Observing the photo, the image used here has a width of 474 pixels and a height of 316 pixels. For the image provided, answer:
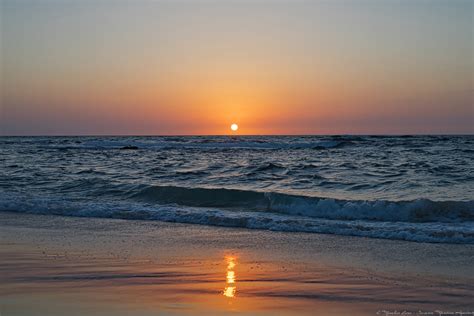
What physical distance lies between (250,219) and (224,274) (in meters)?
4.43

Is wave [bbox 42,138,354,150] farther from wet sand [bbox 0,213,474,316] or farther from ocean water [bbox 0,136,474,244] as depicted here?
wet sand [bbox 0,213,474,316]

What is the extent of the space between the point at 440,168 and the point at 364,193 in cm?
698

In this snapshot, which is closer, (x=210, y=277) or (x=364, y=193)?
(x=210, y=277)

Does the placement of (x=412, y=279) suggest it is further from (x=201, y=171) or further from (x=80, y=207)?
(x=201, y=171)

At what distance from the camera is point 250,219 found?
34.3 ft

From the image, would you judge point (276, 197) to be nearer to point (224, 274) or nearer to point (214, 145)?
point (224, 274)

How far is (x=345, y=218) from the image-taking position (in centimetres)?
1122

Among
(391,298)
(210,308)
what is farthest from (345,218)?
(210,308)

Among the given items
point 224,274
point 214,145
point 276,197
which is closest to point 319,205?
point 276,197

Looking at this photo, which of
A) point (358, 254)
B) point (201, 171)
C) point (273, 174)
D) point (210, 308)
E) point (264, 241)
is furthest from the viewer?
point (201, 171)

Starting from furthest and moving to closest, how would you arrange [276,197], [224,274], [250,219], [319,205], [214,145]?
[214,145] → [276,197] → [319,205] → [250,219] → [224,274]

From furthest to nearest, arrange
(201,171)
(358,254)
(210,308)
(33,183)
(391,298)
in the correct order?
(201,171) < (33,183) < (358,254) < (391,298) < (210,308)

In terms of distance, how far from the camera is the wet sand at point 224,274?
4.77m

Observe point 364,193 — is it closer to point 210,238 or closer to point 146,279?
point 210,238
